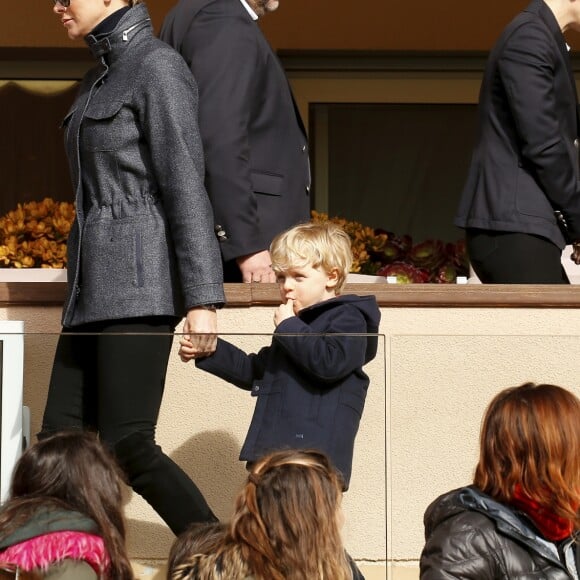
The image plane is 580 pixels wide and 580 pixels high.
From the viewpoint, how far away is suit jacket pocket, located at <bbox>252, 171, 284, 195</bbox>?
17.6 ft

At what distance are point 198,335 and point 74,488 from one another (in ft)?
2.30

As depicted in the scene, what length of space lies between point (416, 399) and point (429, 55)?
4.78 meters

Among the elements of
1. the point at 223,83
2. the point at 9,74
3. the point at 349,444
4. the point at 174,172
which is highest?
the point at 9,74

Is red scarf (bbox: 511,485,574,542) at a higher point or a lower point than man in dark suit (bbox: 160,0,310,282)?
lower

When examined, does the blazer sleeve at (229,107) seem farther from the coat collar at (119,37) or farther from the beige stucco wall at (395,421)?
the beige stucco wall at (395,421)

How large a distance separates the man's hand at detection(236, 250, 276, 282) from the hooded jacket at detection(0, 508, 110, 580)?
5.21ft

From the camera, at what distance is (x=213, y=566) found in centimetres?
385

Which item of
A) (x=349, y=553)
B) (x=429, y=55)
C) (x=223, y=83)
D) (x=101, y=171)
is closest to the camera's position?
(x=349, y=553)

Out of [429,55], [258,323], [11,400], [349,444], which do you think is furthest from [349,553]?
[429,55]

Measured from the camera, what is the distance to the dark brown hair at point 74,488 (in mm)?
3922

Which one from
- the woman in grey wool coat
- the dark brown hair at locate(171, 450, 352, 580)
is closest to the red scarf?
the dark brown hair at locate(171, 450, 352, 580)

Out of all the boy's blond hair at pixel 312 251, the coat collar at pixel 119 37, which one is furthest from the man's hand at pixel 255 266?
the coat collar at pixel 119 37

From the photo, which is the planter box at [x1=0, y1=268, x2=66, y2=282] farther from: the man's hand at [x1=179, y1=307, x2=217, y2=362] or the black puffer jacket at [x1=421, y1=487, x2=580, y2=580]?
the black puffer jacket at [x1=421, y1=487, x2=580, y2=580]

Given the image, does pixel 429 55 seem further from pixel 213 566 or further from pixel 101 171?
pixel 213 566
